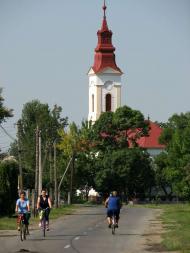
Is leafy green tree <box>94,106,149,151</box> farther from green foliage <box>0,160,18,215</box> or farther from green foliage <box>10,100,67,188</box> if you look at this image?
green foliage <box>0,160,18,215</box>

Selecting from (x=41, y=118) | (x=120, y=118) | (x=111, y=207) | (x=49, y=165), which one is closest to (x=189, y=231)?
(x=111, y=207)

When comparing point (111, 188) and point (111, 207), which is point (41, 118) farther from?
point (111, 207)

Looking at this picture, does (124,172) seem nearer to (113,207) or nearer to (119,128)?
(119,128)

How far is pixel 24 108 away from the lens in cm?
13912

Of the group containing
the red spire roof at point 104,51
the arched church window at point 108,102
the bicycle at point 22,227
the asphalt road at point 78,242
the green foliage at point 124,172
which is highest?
the red spire roof at point 104,51

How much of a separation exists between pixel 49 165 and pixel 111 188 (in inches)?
409

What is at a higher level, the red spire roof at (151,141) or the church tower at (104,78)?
the church tower at (104,78)

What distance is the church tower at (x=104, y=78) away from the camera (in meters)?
136

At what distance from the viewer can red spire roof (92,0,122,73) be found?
455 feet

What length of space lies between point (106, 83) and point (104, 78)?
0.92 m

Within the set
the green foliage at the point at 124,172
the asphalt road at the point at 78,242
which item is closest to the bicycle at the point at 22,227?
the asphalt road at the point at 78,242

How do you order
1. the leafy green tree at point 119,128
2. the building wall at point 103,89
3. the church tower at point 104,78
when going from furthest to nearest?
the church tower at point 104,78
the building wall at point 103,89
the leafy green tree at point 119,128

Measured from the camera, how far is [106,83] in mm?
137875

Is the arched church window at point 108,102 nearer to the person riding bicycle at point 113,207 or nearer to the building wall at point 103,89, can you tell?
the building wall at point 103,89
